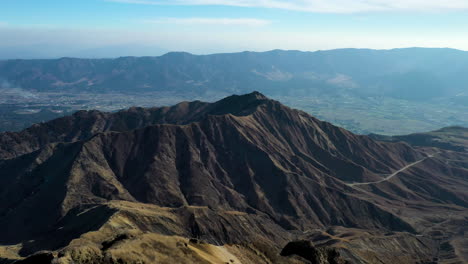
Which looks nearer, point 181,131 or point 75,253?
point 75,253

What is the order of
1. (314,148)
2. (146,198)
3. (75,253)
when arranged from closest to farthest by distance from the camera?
1. (75,253)
2. (146,198)
3. (314,148)

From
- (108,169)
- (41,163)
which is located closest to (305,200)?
(108,169)

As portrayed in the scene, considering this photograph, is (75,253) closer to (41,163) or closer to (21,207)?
(21,207)

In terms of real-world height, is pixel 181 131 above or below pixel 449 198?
above

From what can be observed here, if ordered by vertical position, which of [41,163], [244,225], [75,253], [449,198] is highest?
[75,253]


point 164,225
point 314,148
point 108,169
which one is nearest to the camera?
point 164,225

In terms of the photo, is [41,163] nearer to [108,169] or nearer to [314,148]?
[108,169]
